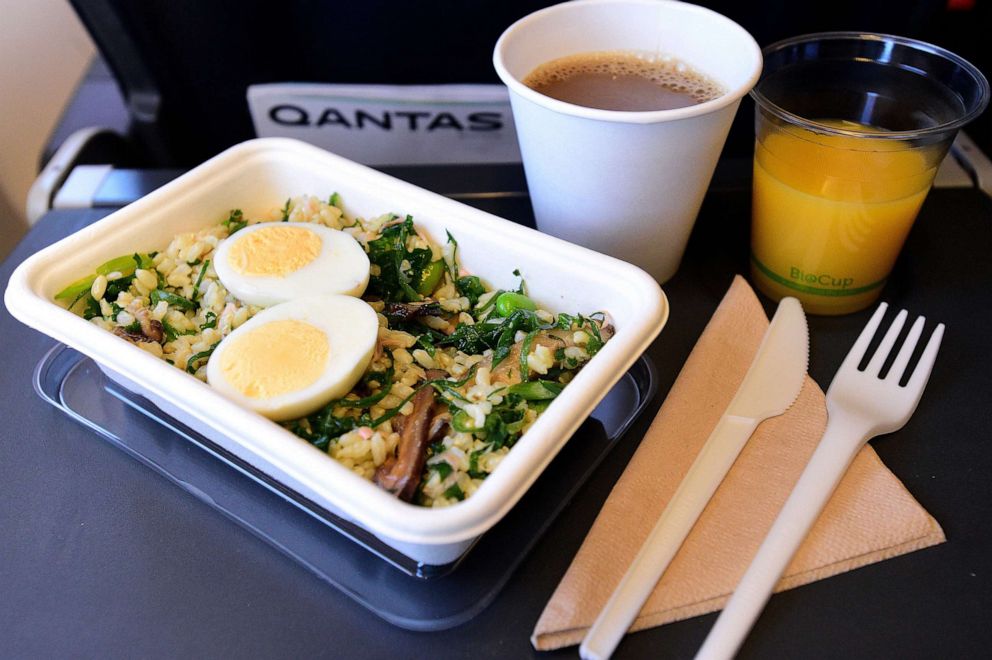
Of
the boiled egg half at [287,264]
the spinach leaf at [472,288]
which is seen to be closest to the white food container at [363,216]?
the spinach leaf at [472,288]

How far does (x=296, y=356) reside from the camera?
0.95 meters

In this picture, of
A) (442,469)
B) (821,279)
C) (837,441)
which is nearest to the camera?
(442,469)

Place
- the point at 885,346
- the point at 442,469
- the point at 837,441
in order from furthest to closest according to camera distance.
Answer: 1. the point at 885,346
2. the point at 837,441
3. the point at 442,469

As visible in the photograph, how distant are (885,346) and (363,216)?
80 cm

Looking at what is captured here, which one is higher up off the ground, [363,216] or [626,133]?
[626,133]

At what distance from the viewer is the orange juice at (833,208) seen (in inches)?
42.1

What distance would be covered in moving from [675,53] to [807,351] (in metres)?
0.51

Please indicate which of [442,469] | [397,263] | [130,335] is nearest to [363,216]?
[397,263]

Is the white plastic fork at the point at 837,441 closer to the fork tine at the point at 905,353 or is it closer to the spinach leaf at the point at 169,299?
the fork tine at the point at 905,353

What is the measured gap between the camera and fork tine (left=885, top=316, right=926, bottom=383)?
1.05m

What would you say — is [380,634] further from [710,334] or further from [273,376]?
[710,334]

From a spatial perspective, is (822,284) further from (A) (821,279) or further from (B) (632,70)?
(B) (632,70)

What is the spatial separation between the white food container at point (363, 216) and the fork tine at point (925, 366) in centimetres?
38

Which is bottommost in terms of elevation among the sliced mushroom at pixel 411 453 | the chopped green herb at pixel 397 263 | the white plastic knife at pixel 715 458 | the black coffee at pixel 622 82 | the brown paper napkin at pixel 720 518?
the brown paper napkin at pixel 720 518
